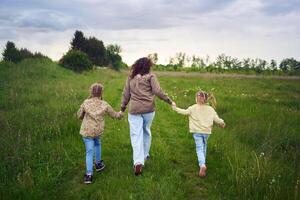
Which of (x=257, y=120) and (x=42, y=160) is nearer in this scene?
(x=42, y=160)

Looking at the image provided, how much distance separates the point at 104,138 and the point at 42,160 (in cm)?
232

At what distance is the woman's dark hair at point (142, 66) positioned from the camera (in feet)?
23.9

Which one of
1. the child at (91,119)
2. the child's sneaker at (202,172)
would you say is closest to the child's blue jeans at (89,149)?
the child at (91,119)

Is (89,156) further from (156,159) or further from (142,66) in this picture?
(142,66)

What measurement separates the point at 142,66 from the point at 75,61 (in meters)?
26.1

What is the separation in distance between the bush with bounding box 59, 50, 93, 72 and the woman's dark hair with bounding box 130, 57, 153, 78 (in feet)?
84.3

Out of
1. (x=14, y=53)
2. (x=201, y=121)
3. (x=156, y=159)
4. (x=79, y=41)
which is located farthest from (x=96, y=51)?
(x=201, y=121)

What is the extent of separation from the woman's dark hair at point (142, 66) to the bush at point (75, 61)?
84.3ft

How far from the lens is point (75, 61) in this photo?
32469 mm

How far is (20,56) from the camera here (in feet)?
105

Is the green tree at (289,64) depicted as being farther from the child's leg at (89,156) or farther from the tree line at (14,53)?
the child's leg at (89,156)

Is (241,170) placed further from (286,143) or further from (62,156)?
(62,156)

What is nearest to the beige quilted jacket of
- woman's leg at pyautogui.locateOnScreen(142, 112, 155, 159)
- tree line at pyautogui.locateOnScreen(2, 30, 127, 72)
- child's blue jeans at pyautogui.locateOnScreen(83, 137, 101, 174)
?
child's blue jeans at pyautogui.locateOnScreen(83, 137, 101, 174)

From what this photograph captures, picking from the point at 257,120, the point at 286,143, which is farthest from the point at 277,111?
the point at 286,143
